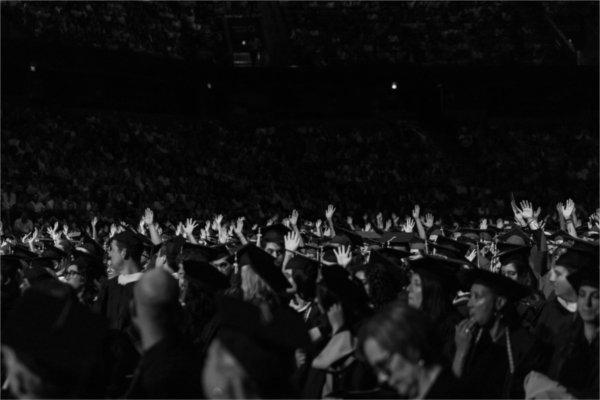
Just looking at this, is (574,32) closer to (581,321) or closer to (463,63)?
(463,63)

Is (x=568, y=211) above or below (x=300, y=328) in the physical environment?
below

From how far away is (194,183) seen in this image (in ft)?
86.6

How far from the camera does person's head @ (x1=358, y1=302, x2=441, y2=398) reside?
365cm

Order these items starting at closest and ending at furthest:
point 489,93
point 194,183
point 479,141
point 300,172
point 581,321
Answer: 1. point 581,321
2. point 194,183
3. point 300,172
4. point 479,141
5. point 489,93

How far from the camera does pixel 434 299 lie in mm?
5969

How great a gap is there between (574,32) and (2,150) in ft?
65.9

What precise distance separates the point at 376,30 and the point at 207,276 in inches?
1055

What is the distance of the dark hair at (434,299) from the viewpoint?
5.93 meters

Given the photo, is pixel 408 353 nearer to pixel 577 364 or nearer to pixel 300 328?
pixel 300 328

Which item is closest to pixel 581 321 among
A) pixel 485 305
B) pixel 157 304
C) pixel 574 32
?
pixel 485 305

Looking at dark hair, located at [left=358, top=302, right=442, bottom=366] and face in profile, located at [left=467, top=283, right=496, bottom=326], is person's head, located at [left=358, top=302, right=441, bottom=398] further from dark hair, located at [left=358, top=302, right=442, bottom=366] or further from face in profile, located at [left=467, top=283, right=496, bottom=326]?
face in profile, located at [left=467, top=283, right=496, bottom=326]

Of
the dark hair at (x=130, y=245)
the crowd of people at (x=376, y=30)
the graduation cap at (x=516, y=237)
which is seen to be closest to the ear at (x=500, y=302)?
the graduation cap at (x=516, y=237)

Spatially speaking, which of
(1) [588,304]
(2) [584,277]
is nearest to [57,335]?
(1) [588,304]

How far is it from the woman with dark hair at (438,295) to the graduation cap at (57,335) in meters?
1.92
